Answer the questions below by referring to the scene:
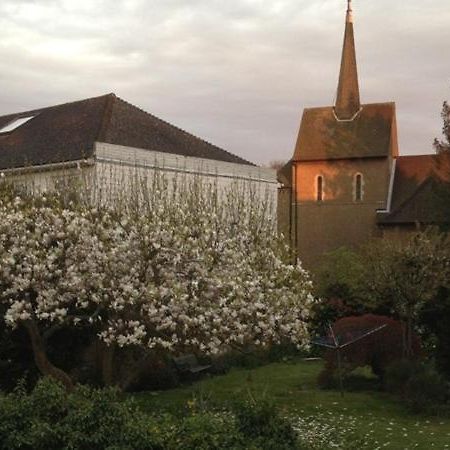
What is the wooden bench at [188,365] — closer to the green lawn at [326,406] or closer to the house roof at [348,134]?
the green lawn at [326,406]

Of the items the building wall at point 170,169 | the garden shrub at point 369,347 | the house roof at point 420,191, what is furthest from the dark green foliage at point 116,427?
the house roof at point 420,191

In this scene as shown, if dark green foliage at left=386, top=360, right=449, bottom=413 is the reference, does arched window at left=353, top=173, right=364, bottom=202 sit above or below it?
above

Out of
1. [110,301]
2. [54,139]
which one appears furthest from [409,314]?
[54,139]

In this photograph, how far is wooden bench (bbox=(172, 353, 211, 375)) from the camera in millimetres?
17094

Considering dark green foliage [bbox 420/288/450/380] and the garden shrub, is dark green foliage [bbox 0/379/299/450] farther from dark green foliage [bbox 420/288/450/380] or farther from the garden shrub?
the garden shrub

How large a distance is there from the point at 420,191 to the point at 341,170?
5.53 metres

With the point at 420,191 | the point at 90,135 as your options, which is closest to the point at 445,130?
the point at 420,191

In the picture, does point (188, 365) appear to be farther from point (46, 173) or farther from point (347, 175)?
point (347, 175)

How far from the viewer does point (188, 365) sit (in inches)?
686

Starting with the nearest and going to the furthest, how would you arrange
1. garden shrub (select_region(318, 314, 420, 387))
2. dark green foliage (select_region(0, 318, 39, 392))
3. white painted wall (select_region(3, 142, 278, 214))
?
1. dark green foliage (select_region(0, 318, 39, 392))
2. garden shrub (select_region(318, 314, 420, 387))
3. white painted wall (select_region(3, 142, 278, 214))

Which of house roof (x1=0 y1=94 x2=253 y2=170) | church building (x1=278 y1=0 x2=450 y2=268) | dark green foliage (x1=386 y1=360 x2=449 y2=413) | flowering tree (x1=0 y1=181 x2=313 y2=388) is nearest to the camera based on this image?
flowering tree (x1=0 y1=181 x2=313 y2=388)

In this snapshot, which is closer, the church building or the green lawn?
the green lawn

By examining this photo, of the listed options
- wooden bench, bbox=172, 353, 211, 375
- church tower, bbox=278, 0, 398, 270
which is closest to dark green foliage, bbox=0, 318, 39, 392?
wooden bench, bbox=172, 353, 211, 375

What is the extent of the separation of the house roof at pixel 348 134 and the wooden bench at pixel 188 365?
25465 millimetres
